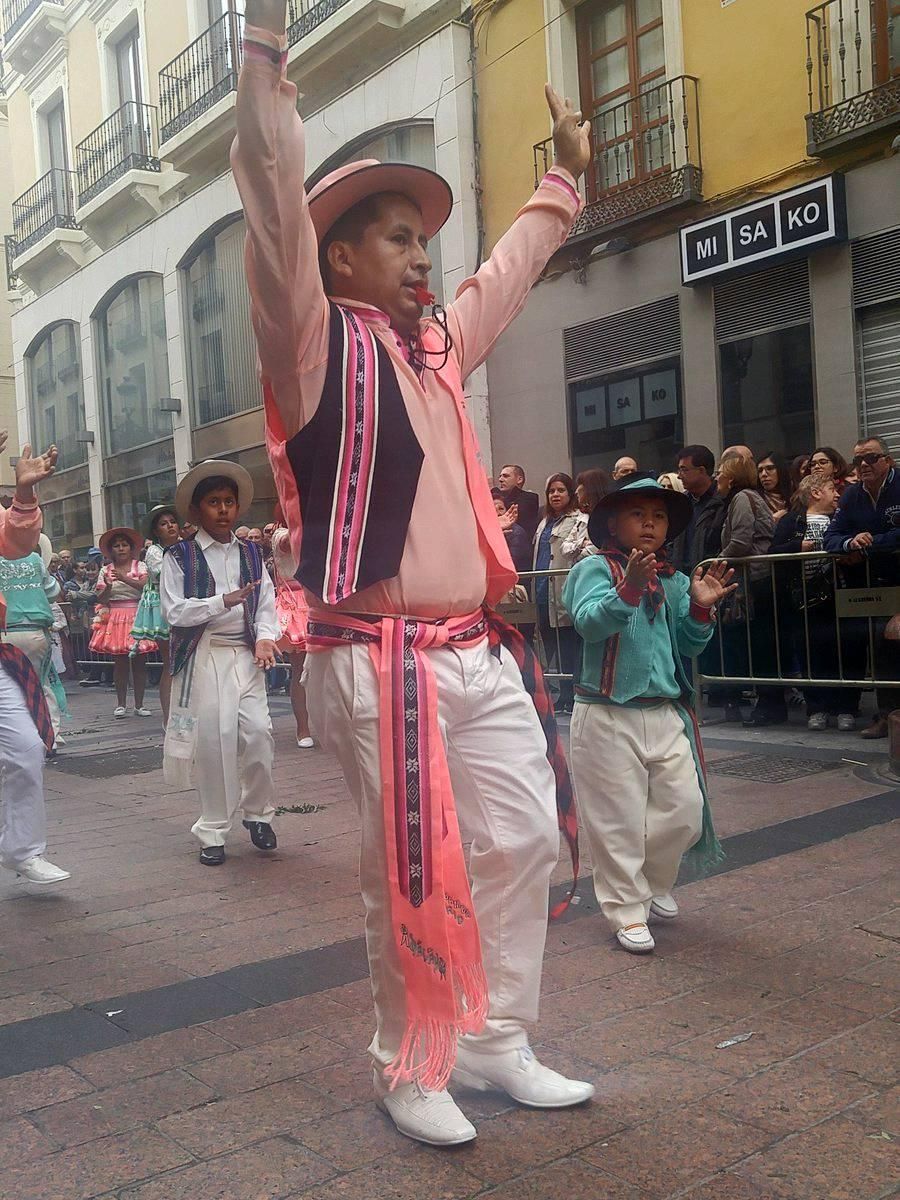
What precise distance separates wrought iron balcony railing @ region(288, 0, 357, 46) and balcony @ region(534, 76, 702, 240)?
184 inches

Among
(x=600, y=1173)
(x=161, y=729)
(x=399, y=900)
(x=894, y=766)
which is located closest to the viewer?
(x=600, y=1173)

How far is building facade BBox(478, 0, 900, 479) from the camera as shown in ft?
38.5

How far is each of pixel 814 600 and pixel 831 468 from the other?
1.02 metres

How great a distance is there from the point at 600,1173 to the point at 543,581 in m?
7.73

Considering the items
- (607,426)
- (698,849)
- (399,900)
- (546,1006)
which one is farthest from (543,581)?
(399,900)

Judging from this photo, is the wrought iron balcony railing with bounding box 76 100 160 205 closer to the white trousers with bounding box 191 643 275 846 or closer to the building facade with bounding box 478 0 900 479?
the building facade with bounding box 478 0 900 479

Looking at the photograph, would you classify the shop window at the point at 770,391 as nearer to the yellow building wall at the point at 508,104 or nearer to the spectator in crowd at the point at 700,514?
the spectator in crowd at the point at 700,514

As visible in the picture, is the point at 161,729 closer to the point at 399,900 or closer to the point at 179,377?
the point at 399,900

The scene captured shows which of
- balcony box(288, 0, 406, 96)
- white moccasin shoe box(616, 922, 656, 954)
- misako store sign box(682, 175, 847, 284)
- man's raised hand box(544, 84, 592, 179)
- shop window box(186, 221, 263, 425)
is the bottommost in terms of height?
white moccasin shoe box(616, 922, 656, 954)

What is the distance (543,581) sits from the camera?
33.4ft

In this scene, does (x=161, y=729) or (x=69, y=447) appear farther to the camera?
(x=69, y=447)

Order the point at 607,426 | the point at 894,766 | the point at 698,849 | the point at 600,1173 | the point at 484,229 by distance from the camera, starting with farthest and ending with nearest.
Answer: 1. the point at 484,229
2. the point at 607,426
3. the point at 894,766
4. the point at 698,849
5. the point at 600,1173

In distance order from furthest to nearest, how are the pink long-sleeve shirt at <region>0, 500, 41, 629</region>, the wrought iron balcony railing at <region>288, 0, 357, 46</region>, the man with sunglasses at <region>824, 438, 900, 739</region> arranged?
the wrought iron balcony railing at <region>288, 0, 357, 46</region> → the man with sunglasses at <region>824, 438, 900, 739</region> → the pink long-sleeve shirt at <region>0, 500, 41, 629</region>

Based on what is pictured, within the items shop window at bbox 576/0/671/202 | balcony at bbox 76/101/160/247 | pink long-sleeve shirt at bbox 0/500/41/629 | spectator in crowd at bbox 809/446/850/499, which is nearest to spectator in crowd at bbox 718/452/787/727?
spectator in crowd at bbox 809/446/850/499
